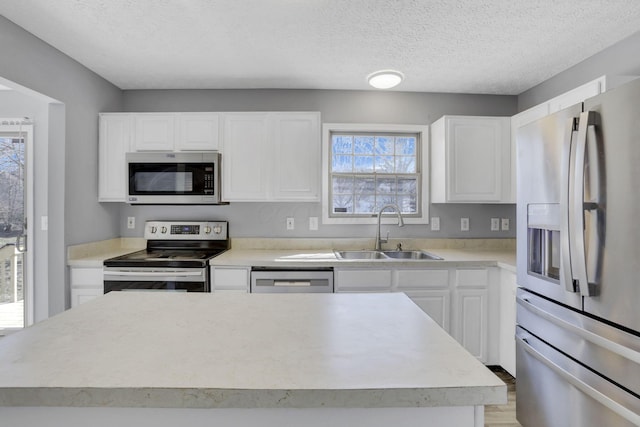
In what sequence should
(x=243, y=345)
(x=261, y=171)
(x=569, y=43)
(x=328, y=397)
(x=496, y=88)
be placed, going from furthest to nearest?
(x=496, y=88) < (x=261, y=171) < (x=569, y=43) < (x=243, y=345) < (x=328, y=397)

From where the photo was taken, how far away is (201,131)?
2.88 meters

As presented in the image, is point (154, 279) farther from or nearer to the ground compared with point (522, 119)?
nearer to the ground

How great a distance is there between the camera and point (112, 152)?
2902 millimetres

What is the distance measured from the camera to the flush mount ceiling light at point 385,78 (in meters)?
2.39

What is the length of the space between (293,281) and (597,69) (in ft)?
8.77

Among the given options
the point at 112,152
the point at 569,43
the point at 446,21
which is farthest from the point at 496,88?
the point at 112,152

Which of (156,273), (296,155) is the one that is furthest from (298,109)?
(156,273)

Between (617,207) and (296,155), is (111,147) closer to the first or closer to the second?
(296,155)

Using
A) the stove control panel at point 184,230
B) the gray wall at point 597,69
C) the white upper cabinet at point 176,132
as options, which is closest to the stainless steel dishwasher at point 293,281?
the stove control panel at point 184,230

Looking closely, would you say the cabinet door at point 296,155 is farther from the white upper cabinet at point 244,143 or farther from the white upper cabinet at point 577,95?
the white upper cabinet at point 577,95

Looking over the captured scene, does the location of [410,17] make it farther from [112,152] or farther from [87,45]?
[112,152]

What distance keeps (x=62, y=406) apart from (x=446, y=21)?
7.98 feet

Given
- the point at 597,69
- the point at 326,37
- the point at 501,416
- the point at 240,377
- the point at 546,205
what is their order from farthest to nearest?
the point at 597,69 < the point at 326,37 < the point at 501,416 < the point at 546,205 < the point at 240,377

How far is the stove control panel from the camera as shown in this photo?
10.1 feet
